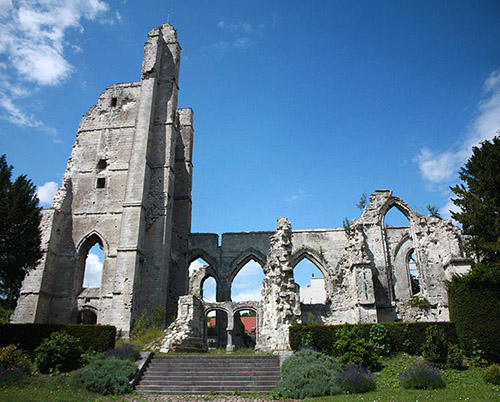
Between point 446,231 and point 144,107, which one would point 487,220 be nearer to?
point 446,231

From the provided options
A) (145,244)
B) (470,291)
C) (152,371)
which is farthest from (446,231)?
(145,244)

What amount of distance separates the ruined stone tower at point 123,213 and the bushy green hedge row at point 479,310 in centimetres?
1268

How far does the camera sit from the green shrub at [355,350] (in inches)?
403

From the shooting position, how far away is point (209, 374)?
414 inches

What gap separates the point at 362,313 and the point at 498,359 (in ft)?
16.4

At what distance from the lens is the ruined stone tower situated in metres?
18.2

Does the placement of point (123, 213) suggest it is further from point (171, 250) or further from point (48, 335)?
point (48, 335)

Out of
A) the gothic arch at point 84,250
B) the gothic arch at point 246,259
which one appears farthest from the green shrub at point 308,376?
the gothic arch at point 84,250

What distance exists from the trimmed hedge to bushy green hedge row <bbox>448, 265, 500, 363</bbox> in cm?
1070

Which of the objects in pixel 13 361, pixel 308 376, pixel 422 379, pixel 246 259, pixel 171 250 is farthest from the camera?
pixel 246 259

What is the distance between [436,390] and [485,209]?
9045mm

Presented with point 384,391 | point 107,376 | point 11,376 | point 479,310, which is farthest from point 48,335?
point 479,310

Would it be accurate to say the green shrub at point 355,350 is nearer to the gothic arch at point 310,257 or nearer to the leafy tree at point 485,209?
the leafy tree at point 485,209

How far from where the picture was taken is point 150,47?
2327 cm
